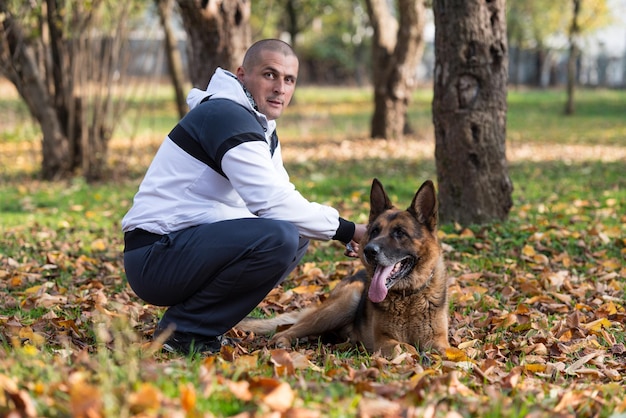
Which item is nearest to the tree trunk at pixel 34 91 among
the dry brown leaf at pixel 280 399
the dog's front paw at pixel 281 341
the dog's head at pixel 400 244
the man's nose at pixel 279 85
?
the man's nose at pixel 279 85

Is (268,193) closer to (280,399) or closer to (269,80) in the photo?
(269,80)

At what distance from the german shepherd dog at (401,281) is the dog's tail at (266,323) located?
0.16 m

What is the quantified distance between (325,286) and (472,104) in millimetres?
2604

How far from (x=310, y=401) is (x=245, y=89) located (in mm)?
2191

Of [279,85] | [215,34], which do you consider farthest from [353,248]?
[215,34]

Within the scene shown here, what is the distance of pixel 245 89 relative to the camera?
446cm

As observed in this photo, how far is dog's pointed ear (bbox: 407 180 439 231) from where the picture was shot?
459 centimetres

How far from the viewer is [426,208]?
15.3ft

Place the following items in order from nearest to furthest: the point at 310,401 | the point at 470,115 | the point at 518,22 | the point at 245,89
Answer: the point at 310,401
the point at 245,89
the point at 470,115
the point at 518,22

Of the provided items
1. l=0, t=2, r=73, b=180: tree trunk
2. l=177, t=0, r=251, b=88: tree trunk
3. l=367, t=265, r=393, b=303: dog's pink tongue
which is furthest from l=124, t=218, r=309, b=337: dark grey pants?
l=0, t=2, r=73, b=180: tree trunk

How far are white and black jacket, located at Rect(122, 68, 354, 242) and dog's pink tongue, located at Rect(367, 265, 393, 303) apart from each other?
290mm

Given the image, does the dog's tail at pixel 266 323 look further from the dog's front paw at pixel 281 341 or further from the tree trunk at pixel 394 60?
the tree trunk at pixel 394 60

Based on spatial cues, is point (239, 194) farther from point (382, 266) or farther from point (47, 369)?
point (47, 369)

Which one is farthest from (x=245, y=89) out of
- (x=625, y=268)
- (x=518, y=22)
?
(x=518, y=22)
